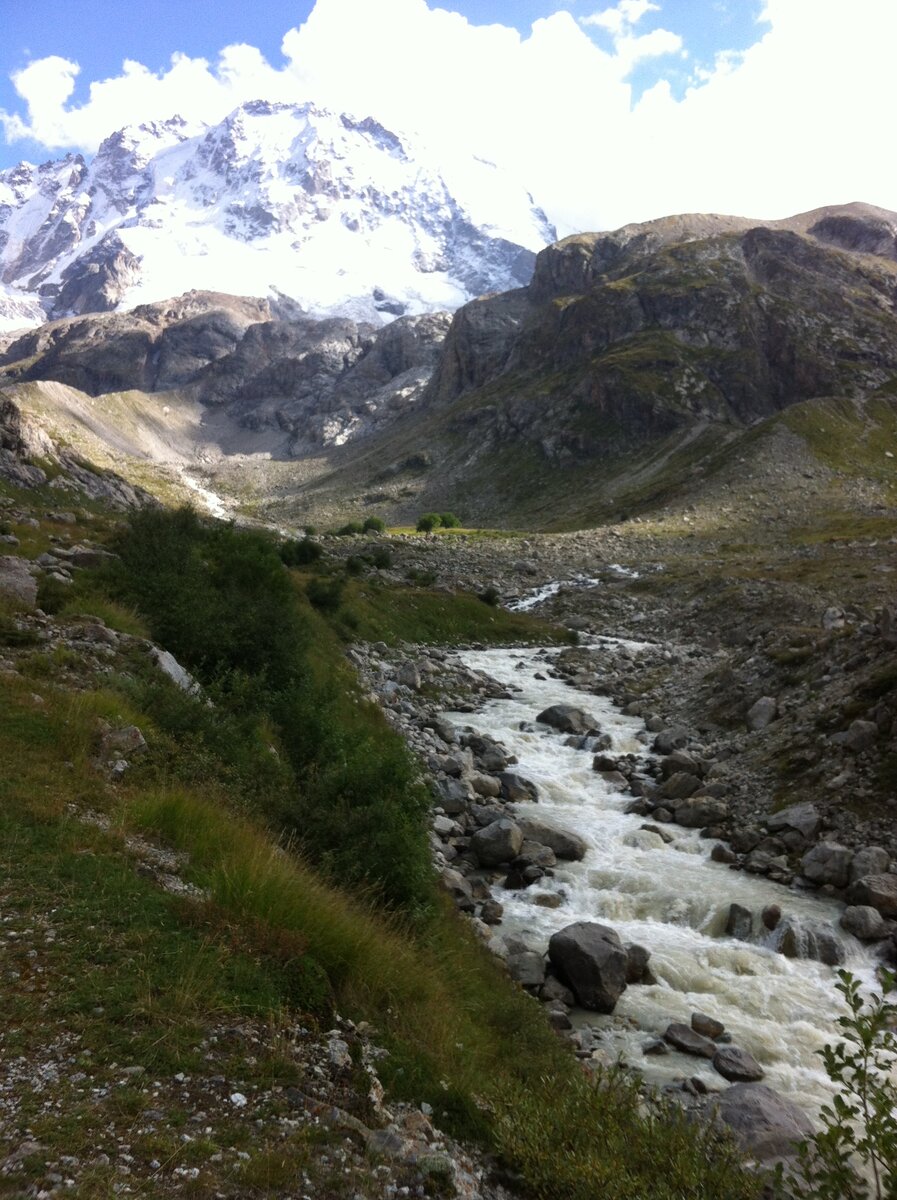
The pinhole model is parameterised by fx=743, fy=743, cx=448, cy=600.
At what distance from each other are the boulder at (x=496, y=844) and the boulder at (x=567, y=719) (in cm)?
1022

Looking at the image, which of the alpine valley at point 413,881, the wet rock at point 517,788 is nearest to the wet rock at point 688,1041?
the alpine valley at point 413,881

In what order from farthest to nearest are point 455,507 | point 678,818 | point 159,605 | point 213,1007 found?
1. point 455,507
2. point 159,605
3. point 678,818
4. point 213,1007

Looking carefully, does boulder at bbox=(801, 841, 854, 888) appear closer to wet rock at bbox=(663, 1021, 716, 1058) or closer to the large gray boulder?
the large gray boulder

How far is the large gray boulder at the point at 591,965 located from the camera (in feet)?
38.5

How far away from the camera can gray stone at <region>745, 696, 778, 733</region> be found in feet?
72.6

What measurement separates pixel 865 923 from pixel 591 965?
5492 millimetres

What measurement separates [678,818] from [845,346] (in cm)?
15480

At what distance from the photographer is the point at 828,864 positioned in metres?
15.3

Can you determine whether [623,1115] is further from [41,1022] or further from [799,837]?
[799,837]

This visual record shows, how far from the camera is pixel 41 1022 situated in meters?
5.59

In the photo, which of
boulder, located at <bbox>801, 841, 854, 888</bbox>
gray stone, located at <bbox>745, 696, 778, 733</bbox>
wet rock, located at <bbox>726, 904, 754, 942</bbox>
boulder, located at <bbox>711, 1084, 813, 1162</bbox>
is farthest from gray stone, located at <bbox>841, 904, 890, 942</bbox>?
gray stone, located at <bbox>745, 696, 778, 733</bbox>

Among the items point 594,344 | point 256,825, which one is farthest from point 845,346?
point 256,825

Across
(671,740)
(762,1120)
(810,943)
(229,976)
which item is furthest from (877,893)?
(229,976)

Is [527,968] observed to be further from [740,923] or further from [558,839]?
[558,839]
